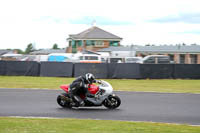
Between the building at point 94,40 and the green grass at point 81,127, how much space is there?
197 ft

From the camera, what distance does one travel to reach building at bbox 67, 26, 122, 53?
233 feet

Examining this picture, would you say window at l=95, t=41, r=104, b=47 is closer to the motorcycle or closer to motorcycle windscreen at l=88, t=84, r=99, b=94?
the motorcycle

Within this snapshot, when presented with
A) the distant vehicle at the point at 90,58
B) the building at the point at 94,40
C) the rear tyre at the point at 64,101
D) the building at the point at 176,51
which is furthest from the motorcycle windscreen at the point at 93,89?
the building at the point at 94,40

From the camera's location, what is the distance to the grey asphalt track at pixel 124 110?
1147 cm

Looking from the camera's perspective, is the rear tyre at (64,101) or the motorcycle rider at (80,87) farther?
the rear tyre at (64,101)

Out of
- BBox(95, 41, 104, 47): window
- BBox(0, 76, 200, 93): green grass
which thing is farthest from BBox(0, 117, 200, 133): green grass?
BBox(95, 41, 104, 47): window

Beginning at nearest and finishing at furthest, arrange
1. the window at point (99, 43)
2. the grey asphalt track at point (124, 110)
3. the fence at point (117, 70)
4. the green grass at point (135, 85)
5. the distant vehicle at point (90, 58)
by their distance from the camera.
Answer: the grey asphalt track at point (124, 110)
the green grass at point (135, 85)
the fence at point (117, 70)
the distant vehicle at point (90, 58)
the window at point (99, 43)

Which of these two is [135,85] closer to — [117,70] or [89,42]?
[117,70]

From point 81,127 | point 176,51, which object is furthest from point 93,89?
point 176,51

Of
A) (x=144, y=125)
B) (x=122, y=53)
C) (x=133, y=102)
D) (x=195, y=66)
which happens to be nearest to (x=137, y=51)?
(x=122, y=53)

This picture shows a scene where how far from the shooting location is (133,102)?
50.4 feet

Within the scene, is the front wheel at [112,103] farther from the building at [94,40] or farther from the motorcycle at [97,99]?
the building at [94,40]

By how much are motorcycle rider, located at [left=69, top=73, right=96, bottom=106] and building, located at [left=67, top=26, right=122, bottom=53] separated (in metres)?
56.9

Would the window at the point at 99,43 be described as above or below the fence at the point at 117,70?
above
